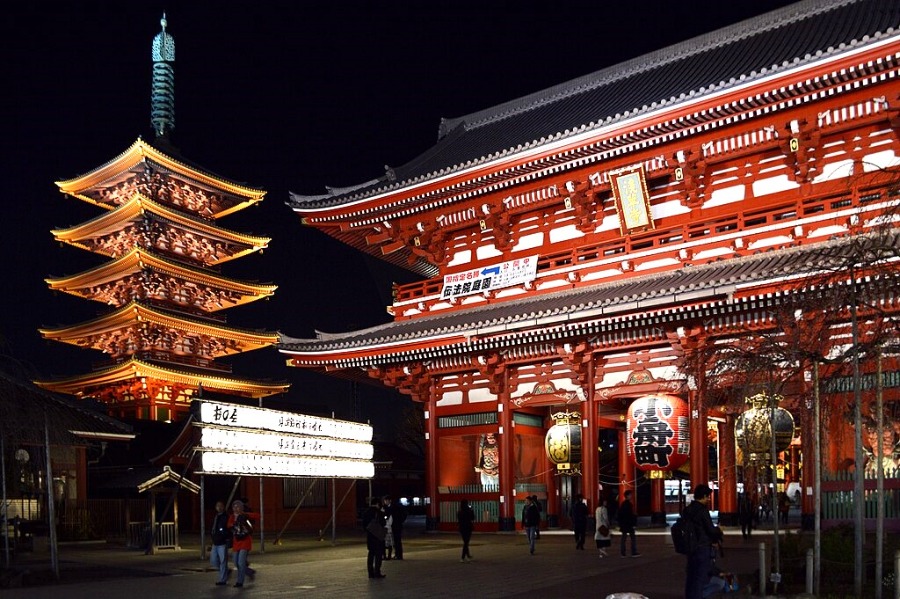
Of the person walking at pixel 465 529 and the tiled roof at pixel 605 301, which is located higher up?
the tiled roof at pixel 605 301

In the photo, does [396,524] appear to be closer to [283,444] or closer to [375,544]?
[283,444]

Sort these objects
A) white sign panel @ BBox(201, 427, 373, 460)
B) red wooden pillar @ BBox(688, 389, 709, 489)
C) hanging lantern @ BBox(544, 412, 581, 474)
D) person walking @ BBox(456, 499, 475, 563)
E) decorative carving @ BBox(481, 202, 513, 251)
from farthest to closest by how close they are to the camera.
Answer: decorative carving @ BBox(481, 202, 513, 251) → hanging lantern @ BBox(544, 412, 581, 474) → red wooden pillar @ BBox(688, 389, 709, 489) → person walking @ BBox(456, 499, 475, 563) → white sign panel @ BBox(201, 427, 373, 460)

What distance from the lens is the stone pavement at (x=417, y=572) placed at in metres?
18.4

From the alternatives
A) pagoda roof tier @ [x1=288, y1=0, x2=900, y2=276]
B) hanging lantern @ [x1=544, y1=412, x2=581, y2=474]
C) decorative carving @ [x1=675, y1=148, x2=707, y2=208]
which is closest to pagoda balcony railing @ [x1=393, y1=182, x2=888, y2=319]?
decorative carving @ [x1=675, y1=148, x2=707, y2=208]

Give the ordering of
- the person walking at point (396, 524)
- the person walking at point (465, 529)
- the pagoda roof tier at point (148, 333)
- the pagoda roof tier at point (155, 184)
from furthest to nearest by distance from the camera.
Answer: the pagoda roof tier at point (155, 184) → the pagoda roof tier at point (148, 333) → the person walking at point (396, 524) → the person walking at point (465, 529)

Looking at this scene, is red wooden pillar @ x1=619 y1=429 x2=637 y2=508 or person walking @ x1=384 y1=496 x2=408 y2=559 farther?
red wooden pillar @ x1=619 y1=429 x2=637 y2=508

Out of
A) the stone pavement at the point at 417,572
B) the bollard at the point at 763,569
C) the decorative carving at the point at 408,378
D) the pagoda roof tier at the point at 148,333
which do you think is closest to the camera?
the bollard at the point at 763,569

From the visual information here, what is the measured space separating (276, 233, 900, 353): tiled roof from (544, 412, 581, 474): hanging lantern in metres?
3.53

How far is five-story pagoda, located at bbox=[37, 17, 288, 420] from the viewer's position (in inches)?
2114

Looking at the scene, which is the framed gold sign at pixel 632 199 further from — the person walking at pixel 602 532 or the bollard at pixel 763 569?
the bollard at pixel 763 569

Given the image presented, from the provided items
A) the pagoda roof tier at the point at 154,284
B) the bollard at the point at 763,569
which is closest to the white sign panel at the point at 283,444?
the bollard at the point at 763,569

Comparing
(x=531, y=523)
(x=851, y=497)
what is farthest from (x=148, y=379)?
(x=851, y=497)

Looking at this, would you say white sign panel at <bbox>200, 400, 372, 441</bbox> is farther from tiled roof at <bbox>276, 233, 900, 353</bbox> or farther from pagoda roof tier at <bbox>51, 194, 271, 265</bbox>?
pagoda roof tier at <bbox>51, 194, 271, 265</bbox>

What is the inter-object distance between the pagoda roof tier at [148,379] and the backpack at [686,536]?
39.3 m
